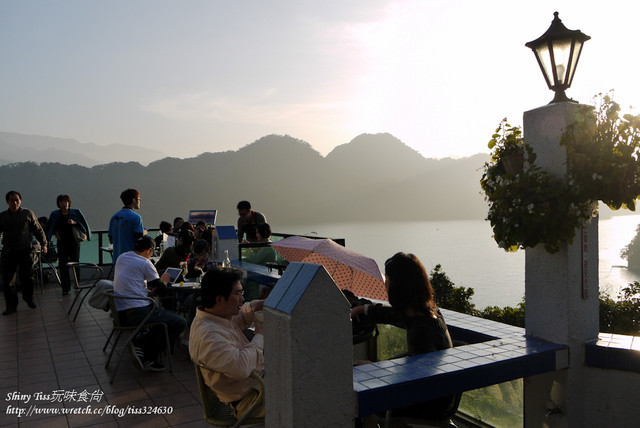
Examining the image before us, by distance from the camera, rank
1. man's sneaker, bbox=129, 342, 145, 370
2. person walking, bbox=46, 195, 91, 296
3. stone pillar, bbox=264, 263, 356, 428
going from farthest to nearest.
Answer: person walking, bbox=46, 195, 91, 296 < man's sneaker, bbox=129, 342, 145, 370 < stone pillar, bbox=264, 263, 356, 428

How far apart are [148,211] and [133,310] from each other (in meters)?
83.2

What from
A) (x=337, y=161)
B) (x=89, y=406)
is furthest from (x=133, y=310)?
(x=337, y=161)

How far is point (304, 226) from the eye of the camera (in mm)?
104812

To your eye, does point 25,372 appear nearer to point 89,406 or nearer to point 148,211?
point 89,406

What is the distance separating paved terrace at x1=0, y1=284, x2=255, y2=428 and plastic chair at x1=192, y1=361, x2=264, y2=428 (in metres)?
1.07

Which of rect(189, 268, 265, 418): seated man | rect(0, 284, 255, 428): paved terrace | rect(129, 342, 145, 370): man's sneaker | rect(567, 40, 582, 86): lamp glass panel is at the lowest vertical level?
rect(0, 284, 255, 428): paved terrace

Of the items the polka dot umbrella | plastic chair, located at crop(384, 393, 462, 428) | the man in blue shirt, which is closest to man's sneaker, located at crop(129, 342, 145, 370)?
the polka dot umbrella

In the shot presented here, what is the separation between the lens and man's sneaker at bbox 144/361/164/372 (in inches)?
192

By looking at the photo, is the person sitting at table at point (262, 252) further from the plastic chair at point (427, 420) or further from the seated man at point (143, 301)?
the plastic chair at point (427, 420)

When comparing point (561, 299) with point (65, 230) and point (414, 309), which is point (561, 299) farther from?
point (65, 230)

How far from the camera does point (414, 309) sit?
8.99 ft

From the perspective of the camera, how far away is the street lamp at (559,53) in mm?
2711

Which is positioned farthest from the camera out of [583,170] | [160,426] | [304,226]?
[304,226]

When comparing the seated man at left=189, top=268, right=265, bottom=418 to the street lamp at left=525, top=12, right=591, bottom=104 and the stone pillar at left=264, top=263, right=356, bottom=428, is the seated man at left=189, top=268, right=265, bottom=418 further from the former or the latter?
the street lamp at left=525, top=12, right=591, bottom=104
